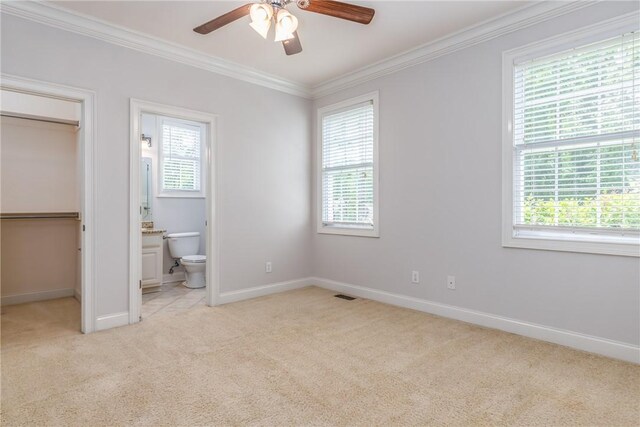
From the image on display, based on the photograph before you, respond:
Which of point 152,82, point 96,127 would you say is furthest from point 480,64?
point 96,127

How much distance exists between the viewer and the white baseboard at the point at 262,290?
3.99m

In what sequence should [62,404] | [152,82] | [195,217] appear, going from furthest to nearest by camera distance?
[195,217] → [152,82] → [62,404]

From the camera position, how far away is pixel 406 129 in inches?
148

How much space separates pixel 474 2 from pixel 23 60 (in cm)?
351

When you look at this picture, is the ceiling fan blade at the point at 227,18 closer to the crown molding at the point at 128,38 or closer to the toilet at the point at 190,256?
the crown molding at the point at 128,38

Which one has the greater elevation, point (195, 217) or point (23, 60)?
point (23, 60)

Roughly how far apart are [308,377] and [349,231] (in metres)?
2.32

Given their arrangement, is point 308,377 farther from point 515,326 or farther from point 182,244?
point 182,244

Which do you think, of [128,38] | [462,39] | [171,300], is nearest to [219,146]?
[128,38]

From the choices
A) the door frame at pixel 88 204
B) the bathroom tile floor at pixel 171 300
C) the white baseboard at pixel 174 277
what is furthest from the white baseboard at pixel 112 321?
the white baseboard at pixel 174 277

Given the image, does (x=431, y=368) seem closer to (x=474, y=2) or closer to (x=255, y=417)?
(x=255, y=417)

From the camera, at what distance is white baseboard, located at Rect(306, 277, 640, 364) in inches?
98.0

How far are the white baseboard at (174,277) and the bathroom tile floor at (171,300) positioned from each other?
0.21 metres

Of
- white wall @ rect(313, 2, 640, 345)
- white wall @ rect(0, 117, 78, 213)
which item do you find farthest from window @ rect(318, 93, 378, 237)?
white wall @ rect(0, 117, 78, 213)
